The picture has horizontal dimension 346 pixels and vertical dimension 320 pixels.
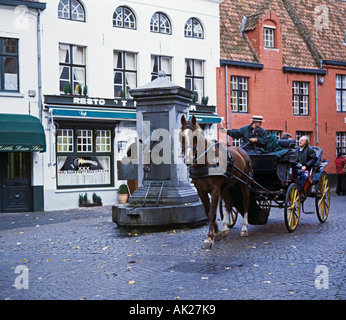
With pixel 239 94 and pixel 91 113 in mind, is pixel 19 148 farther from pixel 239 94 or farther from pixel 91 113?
pixel 239 94

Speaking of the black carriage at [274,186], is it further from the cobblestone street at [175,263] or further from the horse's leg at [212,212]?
the horse's leg at [212,212]

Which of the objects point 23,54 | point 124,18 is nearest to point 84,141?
point 23,54

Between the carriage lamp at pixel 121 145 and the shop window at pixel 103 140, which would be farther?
the carriage lamp at pixel 121 145

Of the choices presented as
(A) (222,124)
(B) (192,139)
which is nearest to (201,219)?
(B) (192,139)

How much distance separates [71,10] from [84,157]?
5.25 m

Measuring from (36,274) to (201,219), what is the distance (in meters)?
4.75

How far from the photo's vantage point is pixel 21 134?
1662cm

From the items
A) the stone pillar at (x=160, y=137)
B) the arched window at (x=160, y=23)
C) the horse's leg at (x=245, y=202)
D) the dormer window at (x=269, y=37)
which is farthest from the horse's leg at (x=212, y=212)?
the dormer window at (x=269, y=37)

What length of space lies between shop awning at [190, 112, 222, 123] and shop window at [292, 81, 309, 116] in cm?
526

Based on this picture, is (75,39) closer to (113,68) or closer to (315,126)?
(113,68)

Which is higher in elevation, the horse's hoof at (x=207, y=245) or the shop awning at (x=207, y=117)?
the shop awning at (x=207, y=117)

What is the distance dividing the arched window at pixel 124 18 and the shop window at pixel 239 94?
18.2 ft

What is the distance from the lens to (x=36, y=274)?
710 centimetres

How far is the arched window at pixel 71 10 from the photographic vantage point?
18688 mm
